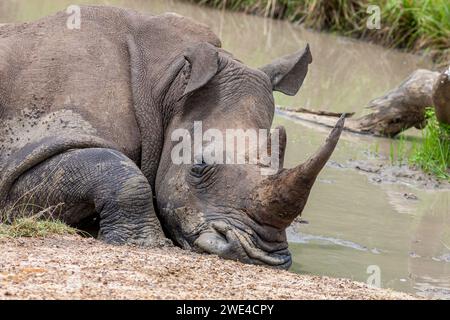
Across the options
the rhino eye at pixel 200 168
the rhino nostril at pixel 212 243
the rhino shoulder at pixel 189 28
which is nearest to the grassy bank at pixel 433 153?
the rhino shoulder at pixel 189 28

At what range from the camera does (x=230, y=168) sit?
7617 mm

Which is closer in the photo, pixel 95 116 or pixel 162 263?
pixel 162 263

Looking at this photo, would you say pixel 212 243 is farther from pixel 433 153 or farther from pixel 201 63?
pixel 433 153

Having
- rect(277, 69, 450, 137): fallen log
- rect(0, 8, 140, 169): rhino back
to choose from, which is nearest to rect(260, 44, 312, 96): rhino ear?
rect(0, 8, 140, 169): rhino back

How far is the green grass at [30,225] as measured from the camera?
7020mm

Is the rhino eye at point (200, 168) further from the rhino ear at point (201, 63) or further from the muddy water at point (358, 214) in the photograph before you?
the muddy water at point (358, 214)

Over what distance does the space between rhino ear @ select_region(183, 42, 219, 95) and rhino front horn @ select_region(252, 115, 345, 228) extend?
3.56ft

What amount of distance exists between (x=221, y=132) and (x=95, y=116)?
2.97 feet

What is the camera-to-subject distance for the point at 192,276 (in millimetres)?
6230

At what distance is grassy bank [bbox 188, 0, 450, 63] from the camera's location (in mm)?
18734

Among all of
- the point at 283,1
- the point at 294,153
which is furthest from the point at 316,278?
the point at 283,1

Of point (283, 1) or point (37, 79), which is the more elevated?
point (37, 79)

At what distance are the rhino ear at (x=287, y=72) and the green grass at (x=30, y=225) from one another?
1991mm

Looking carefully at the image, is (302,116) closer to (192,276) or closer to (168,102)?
(168,102)
